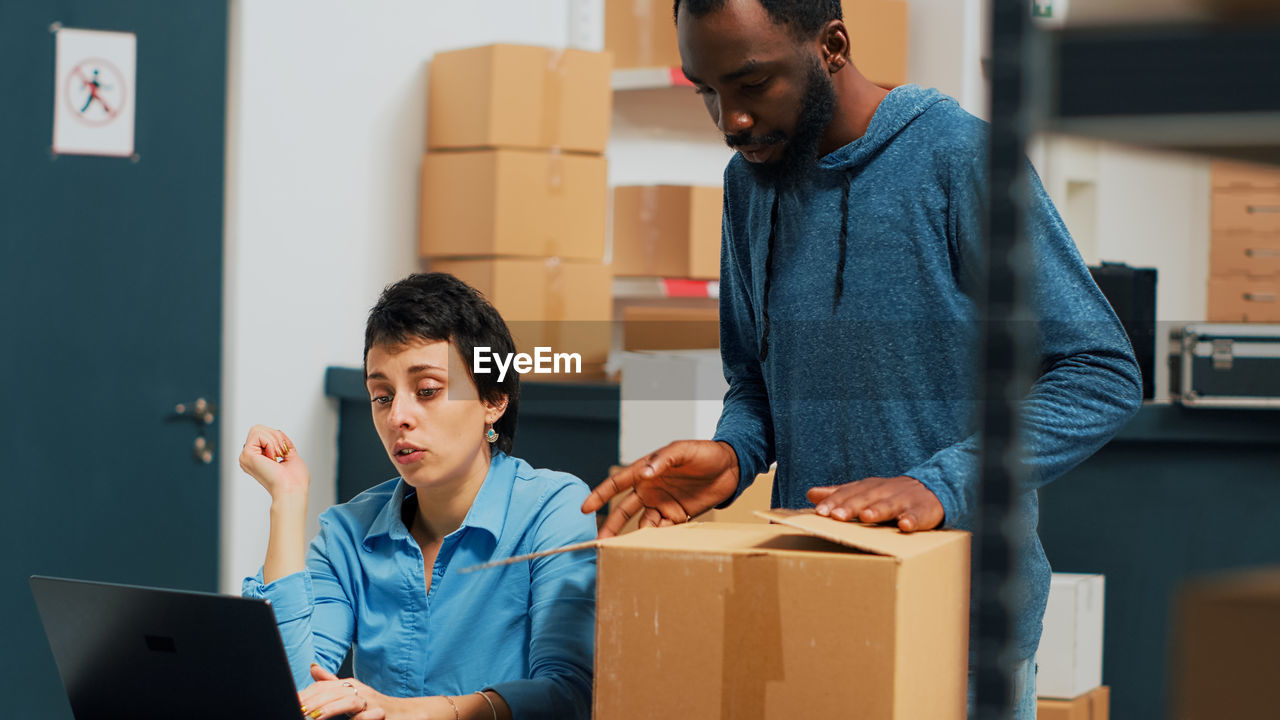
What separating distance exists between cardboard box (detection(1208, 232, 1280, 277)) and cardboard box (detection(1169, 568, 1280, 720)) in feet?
14.4

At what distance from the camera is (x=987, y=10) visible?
573 mm

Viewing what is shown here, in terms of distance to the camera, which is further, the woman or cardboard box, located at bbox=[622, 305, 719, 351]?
cardboard box, located at bbox=[622, 305, 719, 351]

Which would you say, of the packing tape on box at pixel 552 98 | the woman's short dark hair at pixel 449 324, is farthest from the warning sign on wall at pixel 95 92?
the woman's short dark hair at pixel 449 324

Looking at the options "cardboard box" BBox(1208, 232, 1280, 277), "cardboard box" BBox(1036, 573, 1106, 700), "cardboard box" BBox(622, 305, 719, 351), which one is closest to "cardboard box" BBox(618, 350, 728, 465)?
"cardboard box" BBox(622, 305, 719, 351)

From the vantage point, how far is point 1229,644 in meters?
0.47

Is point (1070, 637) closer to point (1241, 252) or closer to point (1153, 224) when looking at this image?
point (1241, 252)

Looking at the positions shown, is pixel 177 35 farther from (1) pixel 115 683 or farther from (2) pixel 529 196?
(1) pixel 115 683

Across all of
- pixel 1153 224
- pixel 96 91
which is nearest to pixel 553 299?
pixel 96 91

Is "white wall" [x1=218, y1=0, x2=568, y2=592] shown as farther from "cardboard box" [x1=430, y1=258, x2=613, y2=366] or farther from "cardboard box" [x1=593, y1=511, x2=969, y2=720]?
"cardboard box" [x1=593, y1=511, x2=969, y2=720]

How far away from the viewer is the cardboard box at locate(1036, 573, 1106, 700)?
2.33m

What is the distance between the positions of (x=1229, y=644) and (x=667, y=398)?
1.93m

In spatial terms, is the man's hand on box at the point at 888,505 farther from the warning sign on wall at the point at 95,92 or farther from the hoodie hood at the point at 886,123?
the warning sign on wall at the point at 95,92

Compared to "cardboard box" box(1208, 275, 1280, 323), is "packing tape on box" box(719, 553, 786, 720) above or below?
below

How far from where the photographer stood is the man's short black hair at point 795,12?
1.17m
